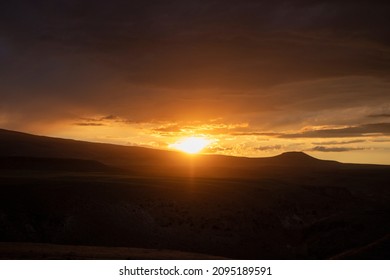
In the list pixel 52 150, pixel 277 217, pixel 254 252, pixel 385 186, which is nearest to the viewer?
pixel 254 252

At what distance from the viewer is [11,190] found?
51750 millimetres

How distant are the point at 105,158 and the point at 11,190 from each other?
457ft

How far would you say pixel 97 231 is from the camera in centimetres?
4641

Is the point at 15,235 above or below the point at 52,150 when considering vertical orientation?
below

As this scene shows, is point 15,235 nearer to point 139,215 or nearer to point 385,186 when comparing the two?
point 139,215

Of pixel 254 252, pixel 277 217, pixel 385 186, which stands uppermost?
pixel 385 186

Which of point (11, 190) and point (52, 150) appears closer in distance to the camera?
point (11, 190)

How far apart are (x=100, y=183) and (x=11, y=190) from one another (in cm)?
1171
